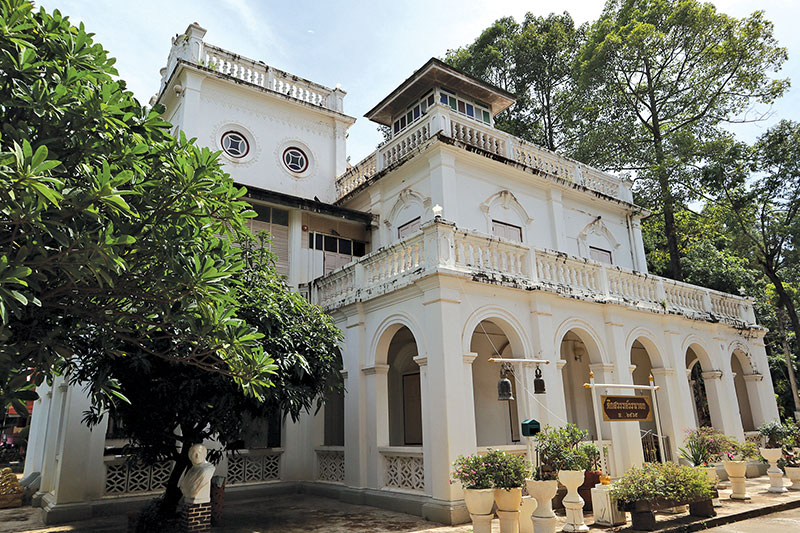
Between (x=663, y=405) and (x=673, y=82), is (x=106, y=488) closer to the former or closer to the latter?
(x=663, y=405)

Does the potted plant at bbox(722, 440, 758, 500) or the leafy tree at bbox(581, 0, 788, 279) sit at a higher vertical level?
the leafy tree at bbox(581, 0, 788, 279)

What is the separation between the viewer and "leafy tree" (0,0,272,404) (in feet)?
12.8

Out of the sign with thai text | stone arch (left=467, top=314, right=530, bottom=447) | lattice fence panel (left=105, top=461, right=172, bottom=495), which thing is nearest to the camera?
the sign with thai text

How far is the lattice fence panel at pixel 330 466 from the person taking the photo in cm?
1166

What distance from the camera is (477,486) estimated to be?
287 inches

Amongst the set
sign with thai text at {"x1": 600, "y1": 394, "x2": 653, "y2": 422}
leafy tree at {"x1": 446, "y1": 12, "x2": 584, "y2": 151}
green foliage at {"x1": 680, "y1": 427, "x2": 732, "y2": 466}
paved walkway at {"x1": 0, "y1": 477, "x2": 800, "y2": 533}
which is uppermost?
leafy tree at {"x1": 446, "y1": 12, "x2": 584, "y2": 151}

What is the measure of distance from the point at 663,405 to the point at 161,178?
1251 cm

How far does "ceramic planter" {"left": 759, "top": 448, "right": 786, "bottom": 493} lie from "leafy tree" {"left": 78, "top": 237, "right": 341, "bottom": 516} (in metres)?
9.42

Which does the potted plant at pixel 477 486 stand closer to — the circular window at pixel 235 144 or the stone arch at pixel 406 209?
the stone arch at pixel 406 209

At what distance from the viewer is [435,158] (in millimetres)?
12414

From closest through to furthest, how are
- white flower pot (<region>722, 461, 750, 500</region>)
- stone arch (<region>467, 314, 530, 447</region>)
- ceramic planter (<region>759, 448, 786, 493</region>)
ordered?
white flower pot (<region>722, 461, 750, 500</region>) → ceramic planter (<region>759, 448, 786, 493</region>) → stone arch (<region>467, 314, 530, 447</region>)

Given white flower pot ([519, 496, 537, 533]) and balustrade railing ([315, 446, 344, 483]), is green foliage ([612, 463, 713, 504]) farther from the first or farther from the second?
balustrade railing ([315, 446, 344, 483])

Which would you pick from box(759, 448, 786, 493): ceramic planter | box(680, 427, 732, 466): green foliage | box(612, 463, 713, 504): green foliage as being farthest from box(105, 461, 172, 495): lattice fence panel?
box(759, 448, 786, 493): ceramic planter

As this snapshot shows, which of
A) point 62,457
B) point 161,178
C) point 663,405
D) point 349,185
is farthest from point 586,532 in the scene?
point 349,185
